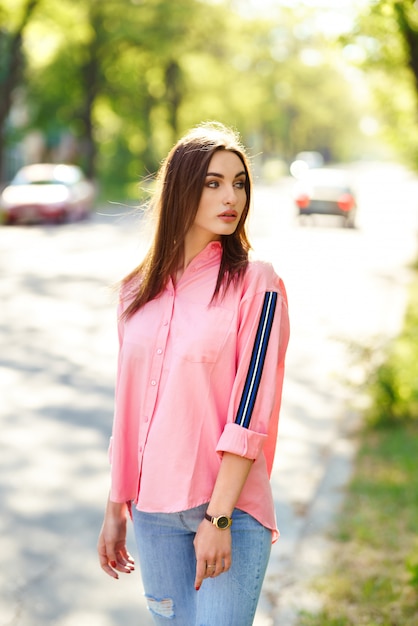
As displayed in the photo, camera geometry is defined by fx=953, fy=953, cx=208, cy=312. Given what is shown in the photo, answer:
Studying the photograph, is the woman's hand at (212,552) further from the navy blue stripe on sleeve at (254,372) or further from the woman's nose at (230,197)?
the woman's nose at (230,197)

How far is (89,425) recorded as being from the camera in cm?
748

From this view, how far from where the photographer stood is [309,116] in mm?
90000

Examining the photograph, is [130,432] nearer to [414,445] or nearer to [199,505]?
[199,505]

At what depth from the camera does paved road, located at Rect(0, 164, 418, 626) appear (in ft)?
15.1

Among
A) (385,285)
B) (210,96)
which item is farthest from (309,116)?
(385,285)

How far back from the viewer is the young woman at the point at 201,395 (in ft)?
7.83

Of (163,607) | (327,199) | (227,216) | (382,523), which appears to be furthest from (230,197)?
(327,199)

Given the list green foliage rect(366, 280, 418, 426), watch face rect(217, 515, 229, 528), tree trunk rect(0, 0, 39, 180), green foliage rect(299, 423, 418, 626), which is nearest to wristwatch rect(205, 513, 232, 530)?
watch face rect(217, 515, 229, 528)

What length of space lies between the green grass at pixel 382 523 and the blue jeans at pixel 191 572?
1.71 meters

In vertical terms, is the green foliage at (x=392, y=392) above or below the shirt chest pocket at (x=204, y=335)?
below

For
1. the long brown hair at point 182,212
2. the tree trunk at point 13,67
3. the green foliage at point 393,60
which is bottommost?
the long brown hair at point 182,212

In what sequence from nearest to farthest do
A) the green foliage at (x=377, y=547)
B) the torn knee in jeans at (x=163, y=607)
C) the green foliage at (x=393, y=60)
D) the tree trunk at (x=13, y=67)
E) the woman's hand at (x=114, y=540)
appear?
1. the torn knee in jeans at (x=163, y=607)
2. the woman's hand at (x=114, y=540)
3. the green foliage at (x=377, y=547)
4. the green foliage at (x=393, y=60)
5. the tree trunk at (x=13, y=67)

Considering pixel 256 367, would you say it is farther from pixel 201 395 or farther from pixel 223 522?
pixel 223 522

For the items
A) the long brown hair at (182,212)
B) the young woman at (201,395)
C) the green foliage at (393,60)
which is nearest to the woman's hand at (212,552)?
the young woman at (201,395)
